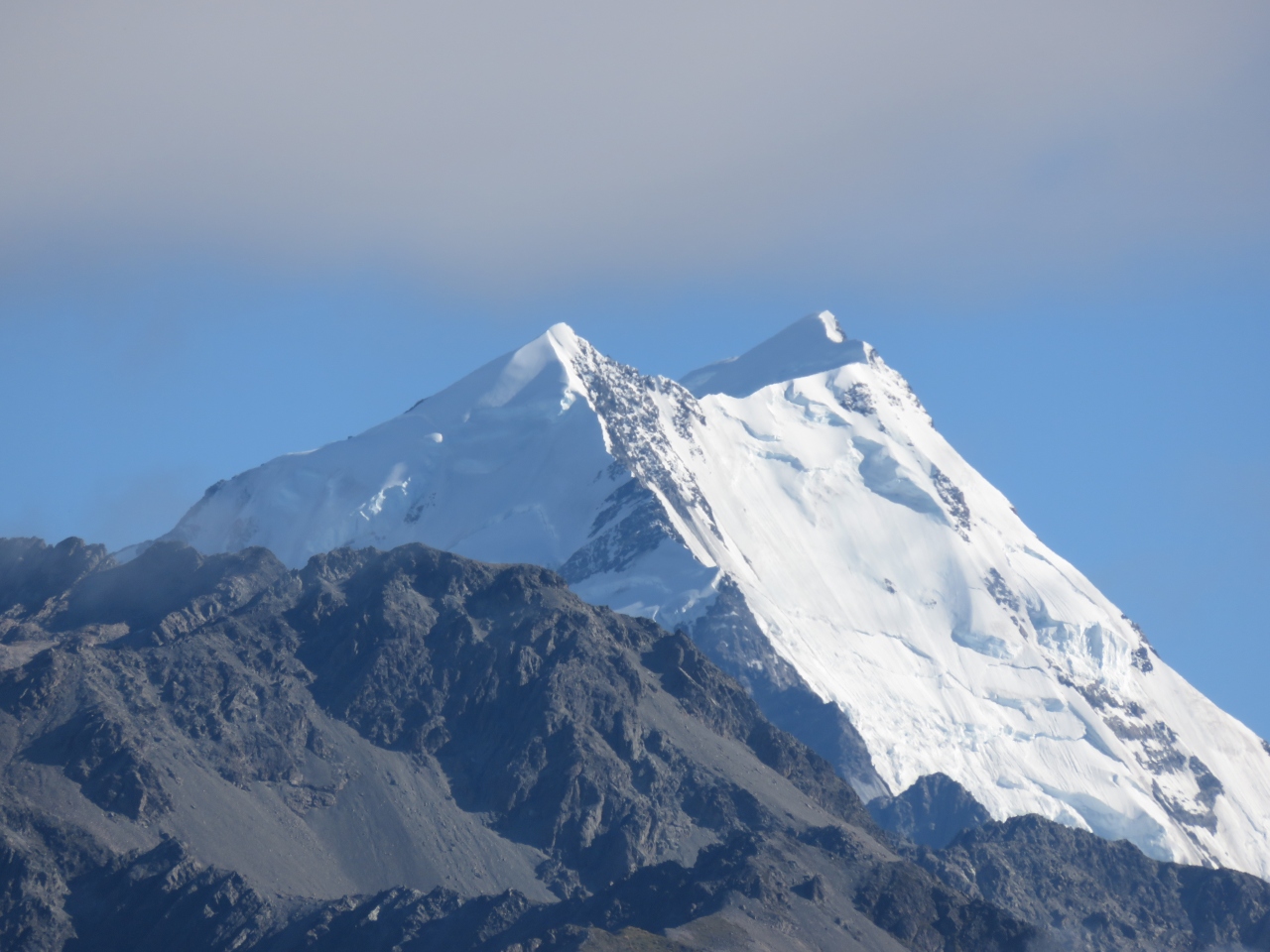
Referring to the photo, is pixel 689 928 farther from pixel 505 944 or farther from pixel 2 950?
pixel 2 950

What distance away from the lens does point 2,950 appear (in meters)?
199

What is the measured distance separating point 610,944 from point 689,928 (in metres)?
12.4

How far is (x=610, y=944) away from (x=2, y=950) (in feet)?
187

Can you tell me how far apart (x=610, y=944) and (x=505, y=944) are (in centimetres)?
1356

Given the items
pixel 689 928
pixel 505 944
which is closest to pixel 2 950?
pixel 505 944

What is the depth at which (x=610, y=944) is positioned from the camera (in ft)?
619

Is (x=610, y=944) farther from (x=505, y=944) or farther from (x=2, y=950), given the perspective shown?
(x=2, y=950)

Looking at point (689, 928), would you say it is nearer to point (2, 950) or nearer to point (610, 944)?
point (610, 944)

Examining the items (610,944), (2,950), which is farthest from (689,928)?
(2,950)

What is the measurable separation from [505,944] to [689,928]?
55.6ft

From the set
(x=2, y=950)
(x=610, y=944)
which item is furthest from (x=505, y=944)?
(x=2, y=950)

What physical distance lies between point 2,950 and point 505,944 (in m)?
46.3
